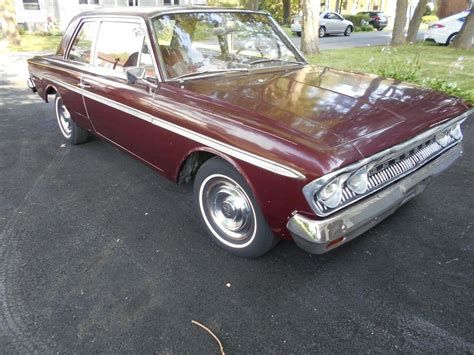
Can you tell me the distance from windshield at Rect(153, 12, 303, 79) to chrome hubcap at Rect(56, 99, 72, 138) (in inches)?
99.2

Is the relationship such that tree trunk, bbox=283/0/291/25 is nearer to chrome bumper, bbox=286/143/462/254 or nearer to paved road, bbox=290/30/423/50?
paved road, bbox=290/30/423/50

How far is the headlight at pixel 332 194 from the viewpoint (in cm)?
217

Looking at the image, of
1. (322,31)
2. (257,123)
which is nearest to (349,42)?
(322,31)

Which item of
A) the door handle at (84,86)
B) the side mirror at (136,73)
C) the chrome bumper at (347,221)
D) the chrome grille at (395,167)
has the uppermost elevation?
the side mirror at (136,73)

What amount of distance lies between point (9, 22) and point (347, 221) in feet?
55.2

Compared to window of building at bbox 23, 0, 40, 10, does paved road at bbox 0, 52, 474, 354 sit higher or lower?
lower

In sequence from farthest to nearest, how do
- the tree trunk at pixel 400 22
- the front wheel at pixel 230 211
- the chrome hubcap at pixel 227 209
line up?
the tree trunk at pixel 400 22, the chrome hubcap at pixel 227 209, the front wheel at pixel 230 211

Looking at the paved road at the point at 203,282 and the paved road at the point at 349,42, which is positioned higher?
the paved road at the point at 203,282

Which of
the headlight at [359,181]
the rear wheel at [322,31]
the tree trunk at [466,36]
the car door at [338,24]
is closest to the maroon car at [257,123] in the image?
the headlight at [359,181]

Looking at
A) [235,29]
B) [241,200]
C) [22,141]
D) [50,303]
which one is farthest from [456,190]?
[22,141]

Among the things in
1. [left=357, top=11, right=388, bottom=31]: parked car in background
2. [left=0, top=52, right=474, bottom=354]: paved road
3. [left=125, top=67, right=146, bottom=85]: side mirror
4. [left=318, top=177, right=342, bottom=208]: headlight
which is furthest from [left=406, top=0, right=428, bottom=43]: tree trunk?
[left=357, top=11, right=388, bottom=31]: parked car in background

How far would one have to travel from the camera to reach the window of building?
20.0m

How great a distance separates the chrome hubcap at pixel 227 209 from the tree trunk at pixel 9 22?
1533cm

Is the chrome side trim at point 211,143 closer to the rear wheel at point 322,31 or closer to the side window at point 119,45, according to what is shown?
the side window at point 119,45
